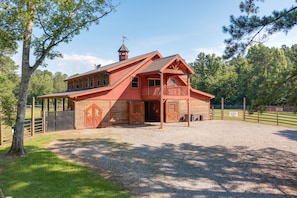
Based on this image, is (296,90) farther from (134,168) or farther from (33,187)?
(33,187)

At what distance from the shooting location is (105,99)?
20078 mm

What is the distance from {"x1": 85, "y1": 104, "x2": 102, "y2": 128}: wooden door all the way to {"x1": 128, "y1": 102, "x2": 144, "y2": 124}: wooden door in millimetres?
3029

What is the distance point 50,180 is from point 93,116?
12.4m

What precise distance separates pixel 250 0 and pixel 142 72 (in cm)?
1437

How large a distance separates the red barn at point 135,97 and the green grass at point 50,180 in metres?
8.87

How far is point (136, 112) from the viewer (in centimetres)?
2177

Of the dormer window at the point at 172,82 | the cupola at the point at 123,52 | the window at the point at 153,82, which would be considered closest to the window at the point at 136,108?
the window at the point at 153,82

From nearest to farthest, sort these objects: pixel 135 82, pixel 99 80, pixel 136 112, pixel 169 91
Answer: pixel 169 91 < pixel 136 112 < pixel 135 82 < pixel 99 80

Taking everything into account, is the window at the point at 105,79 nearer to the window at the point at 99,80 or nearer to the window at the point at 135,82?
the window at the point at 99,80

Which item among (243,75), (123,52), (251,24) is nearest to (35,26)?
(251,24)

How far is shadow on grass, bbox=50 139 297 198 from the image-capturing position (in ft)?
21.6

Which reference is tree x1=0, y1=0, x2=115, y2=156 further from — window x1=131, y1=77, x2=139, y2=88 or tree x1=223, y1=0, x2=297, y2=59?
window x1=131, y1=77, x2=139, y2=88

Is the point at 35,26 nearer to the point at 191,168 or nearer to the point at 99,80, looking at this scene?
the point at 191,168

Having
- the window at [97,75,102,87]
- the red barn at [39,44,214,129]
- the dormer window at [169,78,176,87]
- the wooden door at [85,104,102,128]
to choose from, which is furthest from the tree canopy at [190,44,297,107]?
the wooden door at [85,104,102,128]
